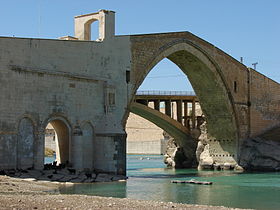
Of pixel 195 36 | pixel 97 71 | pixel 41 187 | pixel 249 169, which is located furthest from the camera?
pixel 249 169

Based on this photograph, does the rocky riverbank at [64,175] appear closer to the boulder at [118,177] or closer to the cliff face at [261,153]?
the boulder at [118,177]

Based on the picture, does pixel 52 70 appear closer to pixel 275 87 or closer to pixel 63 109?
pixel 63 109

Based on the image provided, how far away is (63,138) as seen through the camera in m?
30.8

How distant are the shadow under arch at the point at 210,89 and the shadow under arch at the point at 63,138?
1039 cm

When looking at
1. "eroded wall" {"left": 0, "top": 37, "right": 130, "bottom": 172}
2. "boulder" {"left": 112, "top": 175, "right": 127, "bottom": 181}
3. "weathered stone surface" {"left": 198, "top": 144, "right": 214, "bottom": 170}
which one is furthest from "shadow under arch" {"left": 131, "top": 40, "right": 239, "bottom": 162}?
"boulder" {"left": 112, "top": 175, "right": 127, "bottom": 181}

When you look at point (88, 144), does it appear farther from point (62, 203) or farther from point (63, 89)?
point (62, 203)

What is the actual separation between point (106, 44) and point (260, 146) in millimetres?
19192

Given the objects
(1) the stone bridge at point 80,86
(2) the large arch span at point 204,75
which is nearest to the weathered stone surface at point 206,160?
(2) the large arch span at point 204,75

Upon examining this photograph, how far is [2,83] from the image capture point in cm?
2644

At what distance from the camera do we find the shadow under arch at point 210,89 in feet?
133

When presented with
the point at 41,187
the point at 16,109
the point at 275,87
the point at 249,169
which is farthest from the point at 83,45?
the point at 275,87

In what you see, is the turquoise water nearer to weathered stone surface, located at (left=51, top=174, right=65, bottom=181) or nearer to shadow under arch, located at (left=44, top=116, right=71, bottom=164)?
weathered stone surface, located at (left=51, top=174, right=65, bottom=181)

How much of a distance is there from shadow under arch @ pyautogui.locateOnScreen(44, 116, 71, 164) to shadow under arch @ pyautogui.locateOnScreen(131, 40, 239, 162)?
10.4 m

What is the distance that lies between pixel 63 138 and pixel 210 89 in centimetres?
1746
